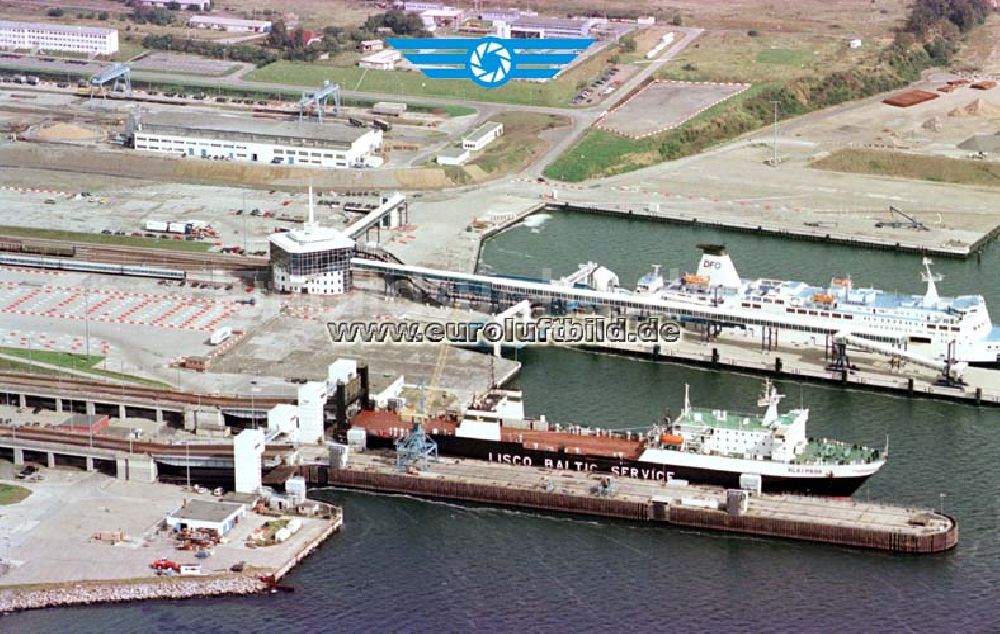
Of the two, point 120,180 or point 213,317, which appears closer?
point 213,317

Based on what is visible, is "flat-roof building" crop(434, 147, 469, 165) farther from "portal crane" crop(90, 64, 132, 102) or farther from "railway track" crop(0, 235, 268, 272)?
"portal crane" crop(90, 64, 132, 102)

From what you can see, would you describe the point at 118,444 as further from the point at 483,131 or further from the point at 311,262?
the point at 483,131

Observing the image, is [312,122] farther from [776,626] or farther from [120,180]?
[776,626]

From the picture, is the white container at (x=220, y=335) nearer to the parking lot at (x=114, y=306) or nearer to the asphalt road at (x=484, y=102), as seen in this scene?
the parking lot at (x=114, y=306)

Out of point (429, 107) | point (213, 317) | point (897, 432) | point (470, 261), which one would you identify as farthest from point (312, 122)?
point (897, 432)

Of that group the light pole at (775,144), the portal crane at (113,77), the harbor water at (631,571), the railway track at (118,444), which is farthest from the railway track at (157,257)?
the portal crane at (113,77)

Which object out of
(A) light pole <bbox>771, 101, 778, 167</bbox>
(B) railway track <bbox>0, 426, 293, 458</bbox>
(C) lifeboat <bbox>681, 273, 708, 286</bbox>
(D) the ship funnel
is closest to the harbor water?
(B) railway track <bbox>0, 426, 293, 458</bbox>
